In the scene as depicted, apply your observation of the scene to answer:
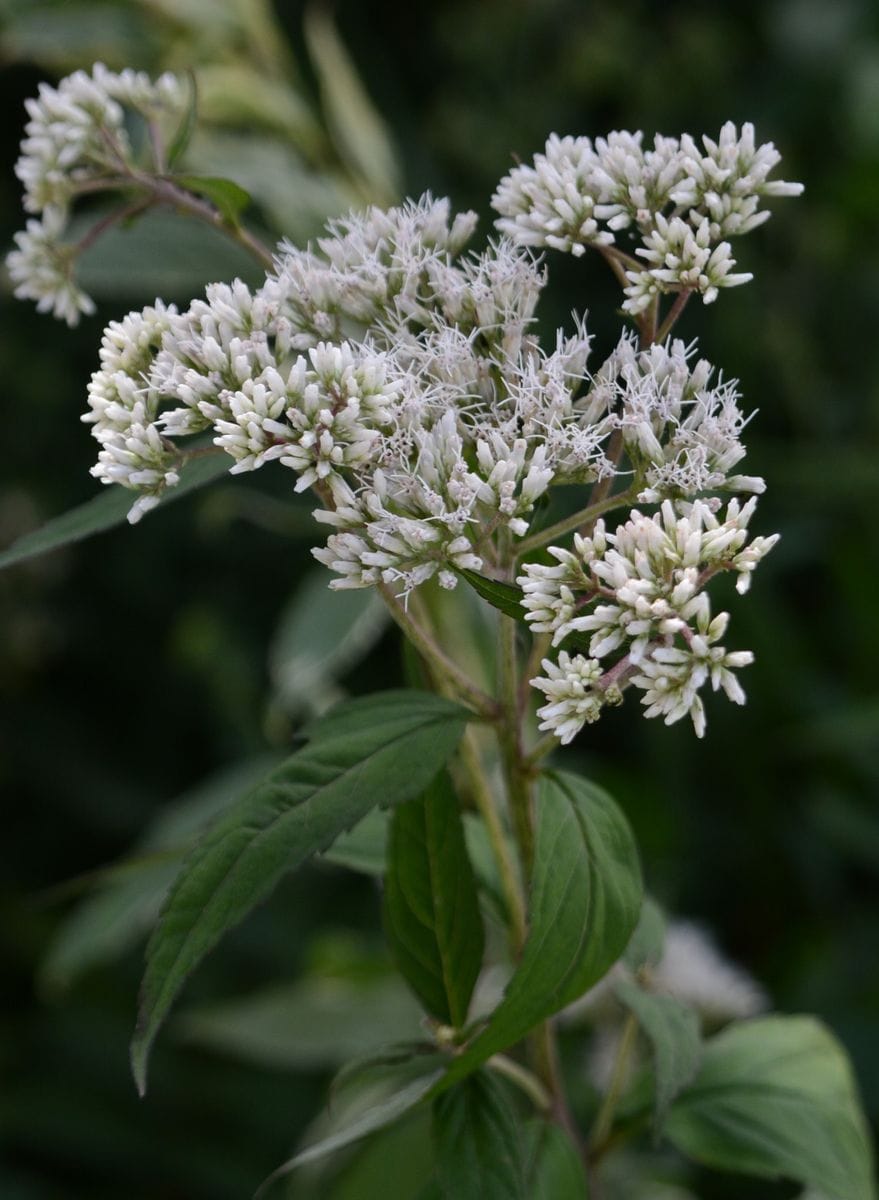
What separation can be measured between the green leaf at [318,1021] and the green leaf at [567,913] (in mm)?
842

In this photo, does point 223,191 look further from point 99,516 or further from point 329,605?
point 329,605

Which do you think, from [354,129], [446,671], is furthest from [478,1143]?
[354,129]

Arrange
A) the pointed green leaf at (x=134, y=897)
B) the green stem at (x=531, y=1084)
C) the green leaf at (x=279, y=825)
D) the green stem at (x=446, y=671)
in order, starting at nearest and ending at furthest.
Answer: the green leaf at (x=279, y=825) < the green stem at (x=446, y=671) < the green stem at (x=531, y=1084) < the pointed green leaf at (x=134, y=897)

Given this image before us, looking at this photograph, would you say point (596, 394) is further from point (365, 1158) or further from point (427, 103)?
A: point (427, 103)

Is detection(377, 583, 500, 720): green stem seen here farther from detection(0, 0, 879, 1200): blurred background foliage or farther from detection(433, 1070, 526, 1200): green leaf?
detection(0, 0, 879, 1200): blurred background foliage

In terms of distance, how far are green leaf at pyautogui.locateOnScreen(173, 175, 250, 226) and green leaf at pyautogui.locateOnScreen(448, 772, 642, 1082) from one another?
1.44 feet

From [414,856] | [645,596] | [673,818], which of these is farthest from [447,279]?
[673,818]

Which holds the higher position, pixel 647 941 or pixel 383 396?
pixel 383 396

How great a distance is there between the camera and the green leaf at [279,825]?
68 centimetres

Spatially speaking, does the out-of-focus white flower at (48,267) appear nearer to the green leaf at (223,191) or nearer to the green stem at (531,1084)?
the green leaf at (223,191)

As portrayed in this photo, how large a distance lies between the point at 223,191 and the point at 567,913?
0.52m

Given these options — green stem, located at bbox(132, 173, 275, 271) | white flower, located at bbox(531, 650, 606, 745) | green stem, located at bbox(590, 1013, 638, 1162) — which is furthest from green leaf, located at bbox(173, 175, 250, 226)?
green stem, located at bbox(590, 1013, 638, 1162)

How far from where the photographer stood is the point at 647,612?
68 centimetres

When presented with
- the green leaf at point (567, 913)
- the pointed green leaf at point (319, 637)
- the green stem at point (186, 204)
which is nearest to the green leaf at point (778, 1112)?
the green leaf at point (567, 913)
